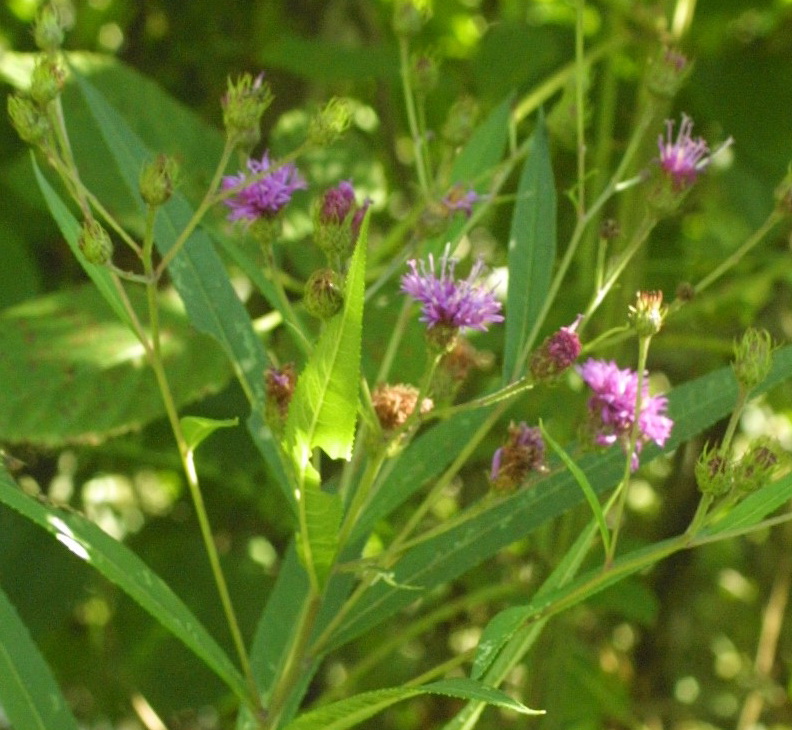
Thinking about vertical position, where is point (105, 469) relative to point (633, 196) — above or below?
below

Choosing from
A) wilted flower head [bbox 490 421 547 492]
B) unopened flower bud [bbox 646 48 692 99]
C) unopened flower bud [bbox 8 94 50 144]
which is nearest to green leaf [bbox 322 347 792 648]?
wilted flower head [bbox 490 421 547 492]

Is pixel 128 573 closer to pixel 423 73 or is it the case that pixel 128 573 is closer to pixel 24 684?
pixel 24 684

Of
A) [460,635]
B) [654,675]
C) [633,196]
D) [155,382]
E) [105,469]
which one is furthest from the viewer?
[654,675]

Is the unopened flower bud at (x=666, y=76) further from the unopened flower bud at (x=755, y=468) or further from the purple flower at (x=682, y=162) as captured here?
the unopened flower bud at (x=755, y=468)

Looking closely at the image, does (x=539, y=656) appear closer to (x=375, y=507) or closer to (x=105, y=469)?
(x=375, y=507)

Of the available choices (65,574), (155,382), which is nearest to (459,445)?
(155,382)

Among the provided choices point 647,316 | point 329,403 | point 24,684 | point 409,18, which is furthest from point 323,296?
point 409,18

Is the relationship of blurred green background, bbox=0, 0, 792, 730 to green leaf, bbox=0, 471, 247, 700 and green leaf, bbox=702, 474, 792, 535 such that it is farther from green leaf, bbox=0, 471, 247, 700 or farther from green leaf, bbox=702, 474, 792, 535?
green leaf, bbox=702, 474, 792, 535
